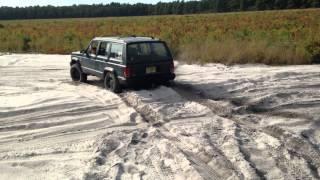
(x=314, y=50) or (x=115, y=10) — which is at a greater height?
(x=115, y=10)

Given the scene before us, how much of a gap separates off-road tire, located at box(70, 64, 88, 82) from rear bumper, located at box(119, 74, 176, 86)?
2941 mm

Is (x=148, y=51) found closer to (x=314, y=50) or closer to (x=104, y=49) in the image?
(x=104, y=49)

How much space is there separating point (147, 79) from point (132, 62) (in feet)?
2.04

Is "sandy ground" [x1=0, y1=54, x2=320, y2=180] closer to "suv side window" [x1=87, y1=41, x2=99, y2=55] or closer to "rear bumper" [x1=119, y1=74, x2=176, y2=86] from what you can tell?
"rear bumper" [x1=119, y1=74, x2=176, y2=86]

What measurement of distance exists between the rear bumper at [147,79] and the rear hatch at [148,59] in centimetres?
8

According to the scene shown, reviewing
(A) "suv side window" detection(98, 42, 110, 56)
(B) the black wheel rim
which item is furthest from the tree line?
(A) "suv side window" detection(98, 42, 110, 56)

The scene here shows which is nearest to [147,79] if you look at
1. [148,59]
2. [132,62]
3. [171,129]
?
[148,59]

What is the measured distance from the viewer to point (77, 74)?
14961mm

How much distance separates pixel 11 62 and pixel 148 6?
291 feet

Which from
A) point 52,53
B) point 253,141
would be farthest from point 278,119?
point 52,53

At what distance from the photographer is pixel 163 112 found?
32.3 feet

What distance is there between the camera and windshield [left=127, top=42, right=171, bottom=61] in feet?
38.3

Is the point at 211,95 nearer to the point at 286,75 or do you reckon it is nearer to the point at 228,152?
the point at 286,75

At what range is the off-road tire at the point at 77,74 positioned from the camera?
14453 millimetres
